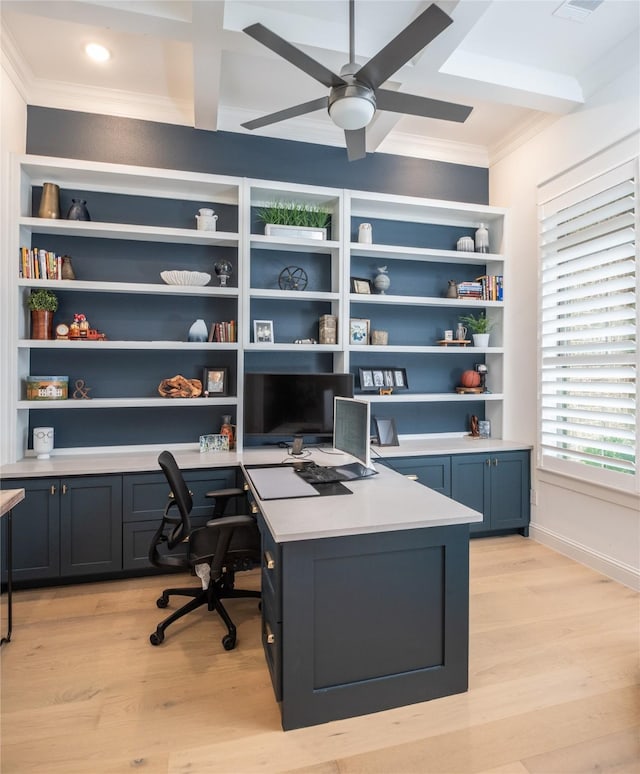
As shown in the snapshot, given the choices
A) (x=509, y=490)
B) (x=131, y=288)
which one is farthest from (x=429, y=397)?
(x=131, y=288)

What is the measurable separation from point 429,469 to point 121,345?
2.52 metres

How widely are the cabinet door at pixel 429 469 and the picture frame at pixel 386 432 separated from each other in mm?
301

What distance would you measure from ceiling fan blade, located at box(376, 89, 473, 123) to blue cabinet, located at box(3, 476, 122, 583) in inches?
107

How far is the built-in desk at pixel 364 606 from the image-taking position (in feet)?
5.61

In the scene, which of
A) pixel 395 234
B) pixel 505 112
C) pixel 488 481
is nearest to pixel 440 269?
pixel 395 234

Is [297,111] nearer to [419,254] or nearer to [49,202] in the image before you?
[419,254]

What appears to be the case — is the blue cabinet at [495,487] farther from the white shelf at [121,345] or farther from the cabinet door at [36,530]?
the cabinet door at [36,530]

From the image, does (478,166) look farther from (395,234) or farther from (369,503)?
(369,503)

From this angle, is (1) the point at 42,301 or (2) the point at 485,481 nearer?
(1) the point at 42,301

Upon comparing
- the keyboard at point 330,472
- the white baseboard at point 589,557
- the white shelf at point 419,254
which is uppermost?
the white shelf at point 419,254

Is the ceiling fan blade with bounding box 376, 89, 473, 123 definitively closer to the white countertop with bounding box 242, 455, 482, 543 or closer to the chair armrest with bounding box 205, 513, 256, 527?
the white countertop with bounding box 242, 455, 482, 543

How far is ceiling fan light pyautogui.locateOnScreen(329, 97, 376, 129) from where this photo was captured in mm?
2002

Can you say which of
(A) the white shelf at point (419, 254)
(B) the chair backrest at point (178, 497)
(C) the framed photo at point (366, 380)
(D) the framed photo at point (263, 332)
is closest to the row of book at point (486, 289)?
(A) the white shelf at point (419, 254)

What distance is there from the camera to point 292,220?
363cm
